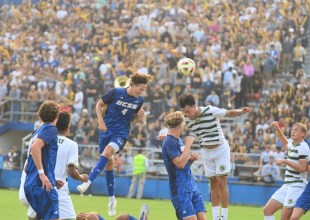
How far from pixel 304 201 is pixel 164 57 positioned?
1886 centimetres

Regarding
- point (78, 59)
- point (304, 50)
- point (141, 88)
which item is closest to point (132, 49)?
point (78, 59)

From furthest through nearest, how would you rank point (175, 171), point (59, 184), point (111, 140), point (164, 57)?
point (164, 57) → point (111, 140) → point (175, 171) → point (59, 184)

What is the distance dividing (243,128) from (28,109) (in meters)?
8.92

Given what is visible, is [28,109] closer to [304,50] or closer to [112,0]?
[112,0]

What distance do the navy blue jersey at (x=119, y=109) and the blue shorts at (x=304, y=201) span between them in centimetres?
375

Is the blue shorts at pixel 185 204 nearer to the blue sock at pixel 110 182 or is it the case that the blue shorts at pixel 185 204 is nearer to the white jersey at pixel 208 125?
the white jersey at pixel 208 125

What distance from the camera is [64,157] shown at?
40.1 ft

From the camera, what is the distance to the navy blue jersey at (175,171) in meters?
12.8

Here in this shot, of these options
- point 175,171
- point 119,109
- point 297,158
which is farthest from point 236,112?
point 119,109

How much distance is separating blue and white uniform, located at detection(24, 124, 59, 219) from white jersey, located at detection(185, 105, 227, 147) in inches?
165

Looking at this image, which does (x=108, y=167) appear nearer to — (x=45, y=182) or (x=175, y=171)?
(x=175, y=171)

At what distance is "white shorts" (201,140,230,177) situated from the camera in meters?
15.4

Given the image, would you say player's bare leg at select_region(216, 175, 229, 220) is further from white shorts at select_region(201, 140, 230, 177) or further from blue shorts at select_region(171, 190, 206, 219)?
blue shorts at select_region(171, 190, 206, 219)

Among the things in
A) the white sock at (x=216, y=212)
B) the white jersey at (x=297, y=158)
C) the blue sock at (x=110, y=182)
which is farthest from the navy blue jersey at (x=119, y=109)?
the white jersey at (x=297, y=158)
